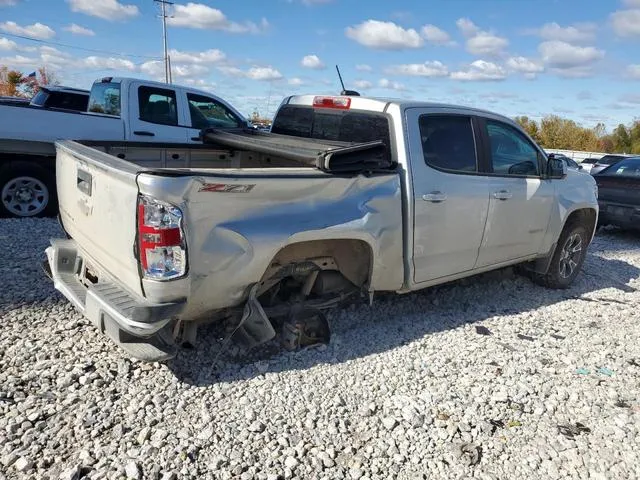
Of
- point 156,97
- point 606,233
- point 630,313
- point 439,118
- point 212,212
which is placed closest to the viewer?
point 212,212

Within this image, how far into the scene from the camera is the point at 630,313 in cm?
523

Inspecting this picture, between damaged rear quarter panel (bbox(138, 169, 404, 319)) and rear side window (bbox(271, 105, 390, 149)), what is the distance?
1.67 feet

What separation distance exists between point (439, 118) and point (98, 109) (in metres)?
6.32

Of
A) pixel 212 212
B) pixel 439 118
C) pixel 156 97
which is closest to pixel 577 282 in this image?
pixel 439 118

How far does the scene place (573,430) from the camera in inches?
124

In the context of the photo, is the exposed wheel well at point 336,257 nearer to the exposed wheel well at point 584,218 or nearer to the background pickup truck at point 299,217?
the background pickup truck at point 299,217

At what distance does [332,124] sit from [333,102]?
7.5 inches

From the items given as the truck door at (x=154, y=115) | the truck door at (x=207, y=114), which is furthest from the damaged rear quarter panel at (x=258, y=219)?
the truck door at (x=207, y=114)

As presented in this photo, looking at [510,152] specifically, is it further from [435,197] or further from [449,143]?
[435,197]

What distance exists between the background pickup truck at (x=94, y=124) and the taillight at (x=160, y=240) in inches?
147

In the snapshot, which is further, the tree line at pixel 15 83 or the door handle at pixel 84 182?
the tree line at pixel 15 83

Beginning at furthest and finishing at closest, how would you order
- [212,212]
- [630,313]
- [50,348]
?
[630,313]
[50,348]
[212,212]

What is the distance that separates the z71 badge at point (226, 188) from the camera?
291cm

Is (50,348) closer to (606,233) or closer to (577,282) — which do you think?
(577,282)
